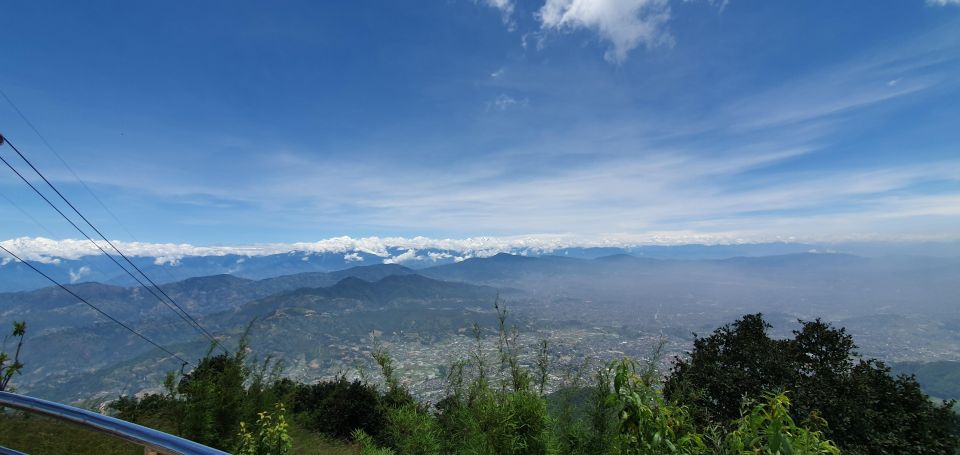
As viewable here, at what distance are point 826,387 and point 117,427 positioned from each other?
62.5ft

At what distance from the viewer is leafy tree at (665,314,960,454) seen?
496 inches

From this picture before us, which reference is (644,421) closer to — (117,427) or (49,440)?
(117,427)

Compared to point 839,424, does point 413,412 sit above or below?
above

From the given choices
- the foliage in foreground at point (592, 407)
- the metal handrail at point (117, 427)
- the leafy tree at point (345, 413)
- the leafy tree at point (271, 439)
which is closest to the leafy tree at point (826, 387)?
the foliage in foreground at point (592, 407)

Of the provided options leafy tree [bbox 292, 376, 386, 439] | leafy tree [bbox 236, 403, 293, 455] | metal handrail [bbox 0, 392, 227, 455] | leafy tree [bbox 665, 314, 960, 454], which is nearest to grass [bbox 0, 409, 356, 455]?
leafy tree [bbox 236, 403, 293, 455]

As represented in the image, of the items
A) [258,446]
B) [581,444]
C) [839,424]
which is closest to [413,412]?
[258,446]

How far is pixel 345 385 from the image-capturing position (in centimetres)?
2041

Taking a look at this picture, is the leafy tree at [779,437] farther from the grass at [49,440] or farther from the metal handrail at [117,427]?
the grass at [49,440]

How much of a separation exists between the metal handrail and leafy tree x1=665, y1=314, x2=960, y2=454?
1167cm

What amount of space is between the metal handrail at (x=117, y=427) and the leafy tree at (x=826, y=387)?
11.7 metres

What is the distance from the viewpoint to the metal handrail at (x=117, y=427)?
2094 millimetres

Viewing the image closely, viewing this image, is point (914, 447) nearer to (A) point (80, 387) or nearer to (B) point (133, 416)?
(B) point (133, 416)

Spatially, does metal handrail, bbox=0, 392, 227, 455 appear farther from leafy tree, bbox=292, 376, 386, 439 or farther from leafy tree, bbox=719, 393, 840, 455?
→ leafy tree, bbox=292, 376, 386, 439

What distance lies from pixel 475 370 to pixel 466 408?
5.38 feet
